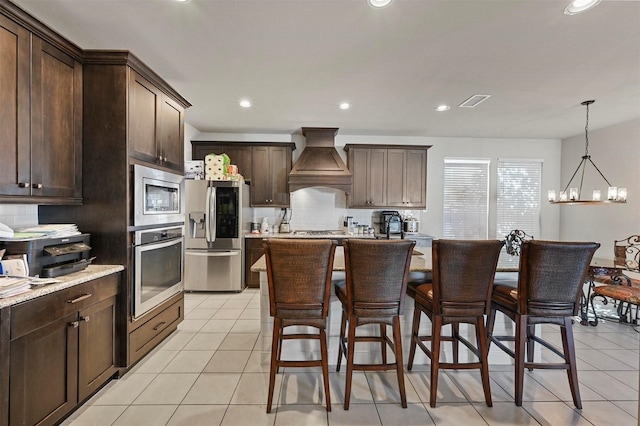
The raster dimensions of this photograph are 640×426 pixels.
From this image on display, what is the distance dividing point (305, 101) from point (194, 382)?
3.13 m

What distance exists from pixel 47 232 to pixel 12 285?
0.47m

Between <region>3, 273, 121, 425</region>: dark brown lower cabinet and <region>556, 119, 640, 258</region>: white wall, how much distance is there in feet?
20.8

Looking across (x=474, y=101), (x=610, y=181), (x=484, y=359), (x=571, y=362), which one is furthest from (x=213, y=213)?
(x=610, y=181)

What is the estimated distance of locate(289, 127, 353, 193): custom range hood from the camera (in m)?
4.90

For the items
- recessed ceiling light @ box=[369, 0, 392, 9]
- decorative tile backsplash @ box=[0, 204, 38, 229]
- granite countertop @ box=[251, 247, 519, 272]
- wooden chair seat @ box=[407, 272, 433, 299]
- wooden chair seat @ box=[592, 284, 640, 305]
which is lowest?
wooden chair seat @ box=[592, 284, 640, 305]

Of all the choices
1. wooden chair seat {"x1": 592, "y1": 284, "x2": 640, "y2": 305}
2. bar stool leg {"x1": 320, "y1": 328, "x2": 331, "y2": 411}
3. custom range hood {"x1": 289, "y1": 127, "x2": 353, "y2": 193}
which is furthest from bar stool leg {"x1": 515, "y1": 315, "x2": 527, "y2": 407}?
custom range hood {"x1": 289, "y1": 127, "x2": 353, "y2": 193}

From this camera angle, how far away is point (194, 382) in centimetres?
225

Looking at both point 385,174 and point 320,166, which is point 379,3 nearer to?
point 320,166

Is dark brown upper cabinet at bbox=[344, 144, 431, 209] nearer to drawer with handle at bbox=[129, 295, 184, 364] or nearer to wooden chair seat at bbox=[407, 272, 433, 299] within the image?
wooden chair seat at bbox=[407, 272, 433, 299]

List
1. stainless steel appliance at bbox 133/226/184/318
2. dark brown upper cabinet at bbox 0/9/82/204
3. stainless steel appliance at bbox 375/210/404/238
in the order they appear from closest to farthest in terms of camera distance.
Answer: dark brown upper cabinet at bbox 0/9/82/204 < stainless steel appliance at bbox 133/226/184/318 < stainless steel appliance at bbox 375/210/404/238

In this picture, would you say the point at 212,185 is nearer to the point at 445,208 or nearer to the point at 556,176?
the point at 445,208

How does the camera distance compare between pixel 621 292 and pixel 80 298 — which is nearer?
pixel 80 298

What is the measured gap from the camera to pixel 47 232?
1882 millimetres

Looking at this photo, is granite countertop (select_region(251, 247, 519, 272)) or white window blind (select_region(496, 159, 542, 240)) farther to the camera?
white window blind (select_region(496, 159, 542, 240))
